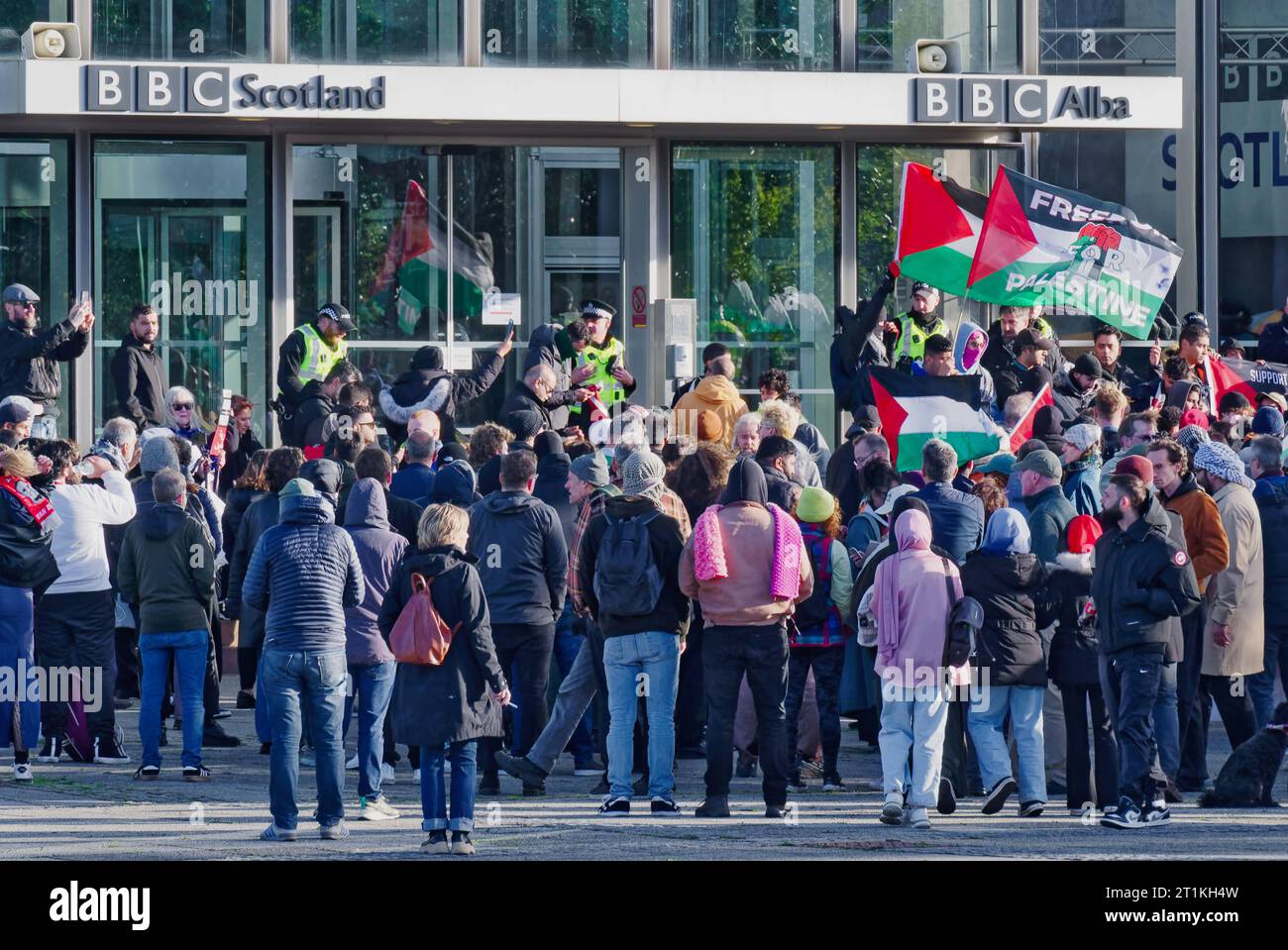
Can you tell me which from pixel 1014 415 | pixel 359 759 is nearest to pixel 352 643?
pixel 359 759

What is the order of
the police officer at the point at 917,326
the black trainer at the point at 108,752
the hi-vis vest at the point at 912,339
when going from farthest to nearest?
the hi-vis vest at the point at 912,339
the police officer at the point at 917,326
the black trainer at the point at 108,752

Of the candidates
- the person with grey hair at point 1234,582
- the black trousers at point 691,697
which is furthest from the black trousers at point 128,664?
the person with grey hair at point 1234,582

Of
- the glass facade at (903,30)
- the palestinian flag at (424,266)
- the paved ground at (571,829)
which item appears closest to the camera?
the paved ground at (571,829)

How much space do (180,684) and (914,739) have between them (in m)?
4.38

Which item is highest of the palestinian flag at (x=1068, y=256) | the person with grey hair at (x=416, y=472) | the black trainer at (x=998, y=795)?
the palestinian flag at (x=1068, y=256)

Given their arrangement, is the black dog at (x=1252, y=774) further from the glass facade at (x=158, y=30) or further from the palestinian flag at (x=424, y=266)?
the glass facade at (x=158, y=30)

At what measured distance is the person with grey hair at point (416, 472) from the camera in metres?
14.2

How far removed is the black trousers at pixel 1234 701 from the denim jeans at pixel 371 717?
488cm

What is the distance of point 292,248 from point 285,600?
10.8 m

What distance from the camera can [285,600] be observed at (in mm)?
11250

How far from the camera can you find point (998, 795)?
12.3 m

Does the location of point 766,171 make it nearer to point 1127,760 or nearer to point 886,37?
point 886,37

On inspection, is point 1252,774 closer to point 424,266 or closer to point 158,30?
point 424,266
